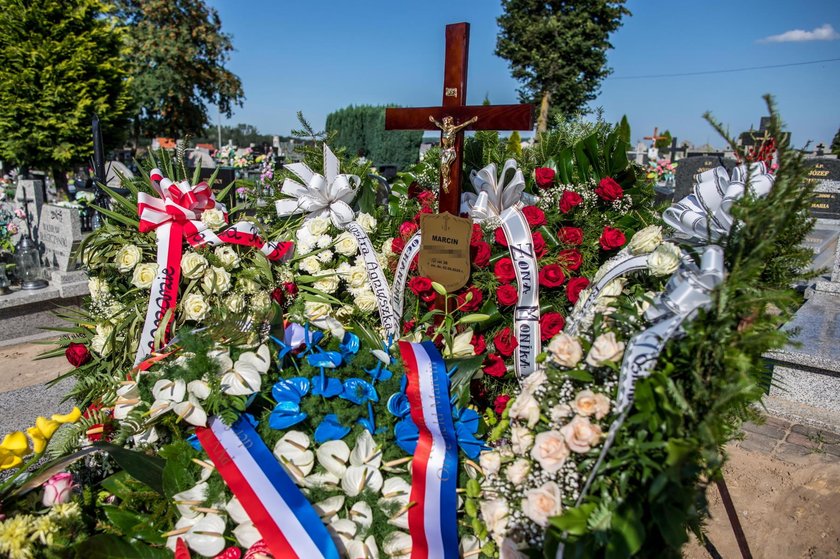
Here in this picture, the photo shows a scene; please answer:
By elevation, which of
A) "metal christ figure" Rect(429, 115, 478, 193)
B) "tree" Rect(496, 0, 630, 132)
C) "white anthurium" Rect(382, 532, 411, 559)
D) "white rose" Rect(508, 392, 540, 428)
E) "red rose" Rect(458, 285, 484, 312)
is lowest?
"white anthurium" Rect(382, 532, 411, 559)

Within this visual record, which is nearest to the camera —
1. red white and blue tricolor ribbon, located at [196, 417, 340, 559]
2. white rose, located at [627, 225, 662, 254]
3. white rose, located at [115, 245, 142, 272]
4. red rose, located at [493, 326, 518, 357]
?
red white and blue tricolor ribbon, located at [196, 417, 340, 559]

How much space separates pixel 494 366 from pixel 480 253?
1.58 ft

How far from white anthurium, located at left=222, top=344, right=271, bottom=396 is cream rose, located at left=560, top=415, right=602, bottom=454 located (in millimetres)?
963

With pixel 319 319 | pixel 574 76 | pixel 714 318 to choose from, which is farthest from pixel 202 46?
pixel 714 318

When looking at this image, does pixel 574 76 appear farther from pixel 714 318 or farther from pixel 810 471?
pixel 714 318

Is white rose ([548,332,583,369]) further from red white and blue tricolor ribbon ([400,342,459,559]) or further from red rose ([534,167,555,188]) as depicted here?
red rose ([534,167,555,188])

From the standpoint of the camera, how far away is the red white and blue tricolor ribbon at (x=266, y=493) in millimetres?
1418

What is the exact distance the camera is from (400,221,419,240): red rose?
8.47 ft

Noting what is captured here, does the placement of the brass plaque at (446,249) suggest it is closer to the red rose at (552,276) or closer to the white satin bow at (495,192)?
the white satin bow at (495,192)

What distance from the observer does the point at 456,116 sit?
2.32 meters

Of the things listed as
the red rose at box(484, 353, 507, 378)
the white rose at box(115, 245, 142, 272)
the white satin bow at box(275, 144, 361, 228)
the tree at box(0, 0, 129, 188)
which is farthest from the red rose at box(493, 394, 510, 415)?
the tree at box(0, 0, 129, 188)

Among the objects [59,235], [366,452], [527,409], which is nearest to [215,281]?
[366,452]

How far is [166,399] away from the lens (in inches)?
64.6

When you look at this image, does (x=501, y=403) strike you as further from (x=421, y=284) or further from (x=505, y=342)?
(x=421, y=284)
